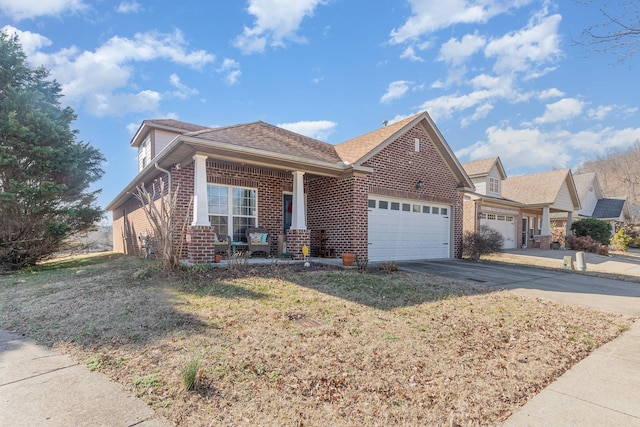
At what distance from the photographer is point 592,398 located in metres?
3.03

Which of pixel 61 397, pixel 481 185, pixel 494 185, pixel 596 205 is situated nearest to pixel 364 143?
pixel 61 397

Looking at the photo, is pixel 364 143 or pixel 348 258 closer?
pixel 348 258

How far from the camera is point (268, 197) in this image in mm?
11000

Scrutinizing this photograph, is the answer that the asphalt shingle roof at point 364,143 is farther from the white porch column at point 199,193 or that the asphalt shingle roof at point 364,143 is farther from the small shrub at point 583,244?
the small shrub at point 583,244

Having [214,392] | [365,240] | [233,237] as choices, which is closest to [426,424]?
[214,392]

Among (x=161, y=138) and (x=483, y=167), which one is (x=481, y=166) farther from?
(x=161, y=138)

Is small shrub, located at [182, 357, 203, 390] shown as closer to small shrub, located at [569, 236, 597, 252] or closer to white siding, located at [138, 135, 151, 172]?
white siding, located at [138, 135, 151, 172]

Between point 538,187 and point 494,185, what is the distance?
4.88 m

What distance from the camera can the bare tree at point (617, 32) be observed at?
4309 mm

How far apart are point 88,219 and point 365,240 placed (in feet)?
34.7

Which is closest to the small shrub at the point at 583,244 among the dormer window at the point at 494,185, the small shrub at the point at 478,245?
the dormer window at the point at 494,185

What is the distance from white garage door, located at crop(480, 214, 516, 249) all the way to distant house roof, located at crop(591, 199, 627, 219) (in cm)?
1634

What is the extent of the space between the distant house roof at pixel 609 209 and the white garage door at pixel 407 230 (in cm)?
2664

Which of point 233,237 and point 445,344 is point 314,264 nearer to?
point 233,237
